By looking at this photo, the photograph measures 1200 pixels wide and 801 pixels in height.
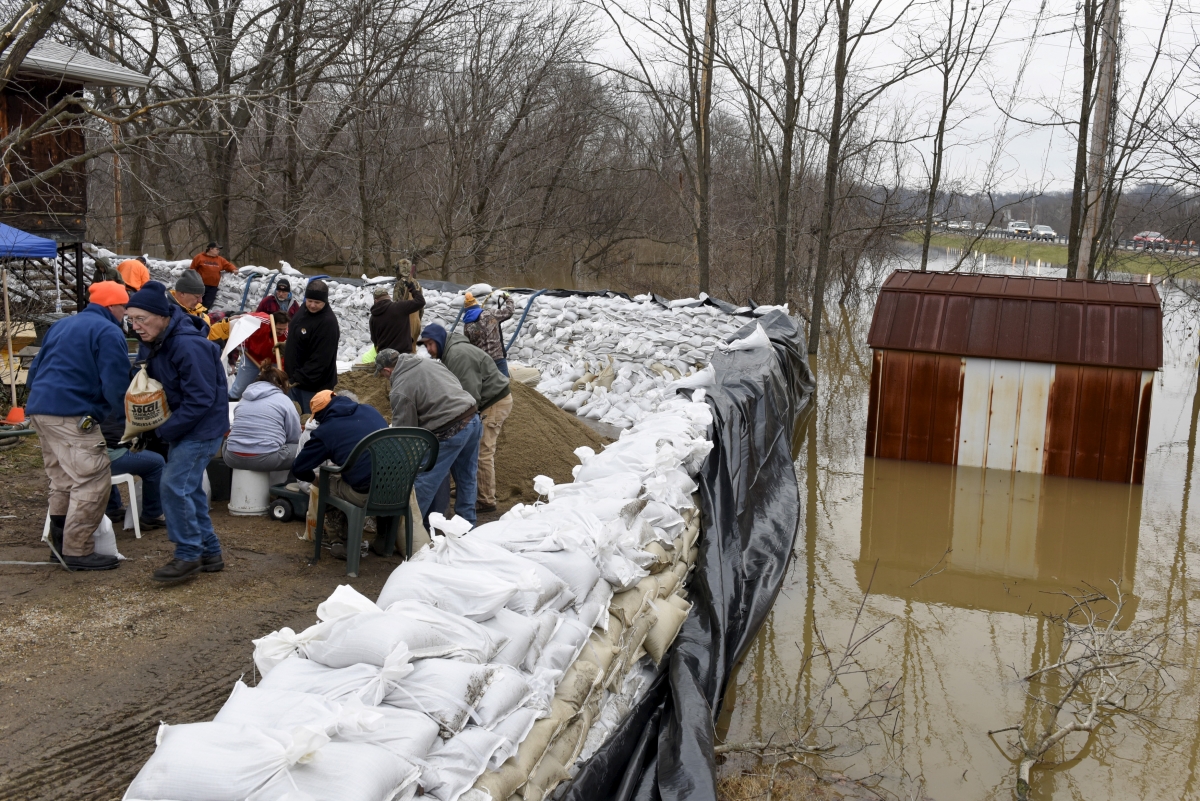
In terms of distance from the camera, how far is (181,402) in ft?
16.5

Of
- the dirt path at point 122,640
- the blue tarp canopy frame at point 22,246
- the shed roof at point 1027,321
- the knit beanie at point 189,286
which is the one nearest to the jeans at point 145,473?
the dirt path at point 122,640

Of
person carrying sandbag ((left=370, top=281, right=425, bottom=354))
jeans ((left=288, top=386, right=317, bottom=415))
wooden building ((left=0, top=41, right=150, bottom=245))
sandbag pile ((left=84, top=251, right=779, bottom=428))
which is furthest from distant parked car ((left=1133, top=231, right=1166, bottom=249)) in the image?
wooden building ((left=0, top=41, right=150, bottom=245))

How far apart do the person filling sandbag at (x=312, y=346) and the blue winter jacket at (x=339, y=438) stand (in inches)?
72.7

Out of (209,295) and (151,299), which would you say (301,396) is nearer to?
(151,299)

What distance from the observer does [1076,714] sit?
14.9 feet

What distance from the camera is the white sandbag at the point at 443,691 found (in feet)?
8.20

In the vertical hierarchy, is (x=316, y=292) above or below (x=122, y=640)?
above

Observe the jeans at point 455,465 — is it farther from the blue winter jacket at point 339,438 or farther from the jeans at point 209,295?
the jeans at point 209,295

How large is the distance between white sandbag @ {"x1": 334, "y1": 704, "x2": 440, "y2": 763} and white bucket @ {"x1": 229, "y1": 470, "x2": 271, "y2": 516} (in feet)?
14.5

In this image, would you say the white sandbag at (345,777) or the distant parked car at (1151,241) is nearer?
the white sandbag at (345,777)

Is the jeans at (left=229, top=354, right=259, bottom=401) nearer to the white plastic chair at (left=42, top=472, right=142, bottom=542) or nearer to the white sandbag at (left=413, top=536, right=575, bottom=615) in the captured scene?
the white plastic chair at (left=42, top=472, right=142, bottom=542)

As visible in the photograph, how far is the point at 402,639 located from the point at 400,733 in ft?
1.12

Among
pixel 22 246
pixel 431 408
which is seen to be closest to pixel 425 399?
pixel 431 408

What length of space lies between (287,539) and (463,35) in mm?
19698
